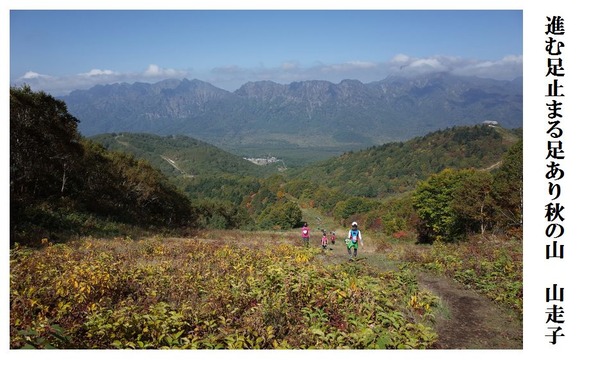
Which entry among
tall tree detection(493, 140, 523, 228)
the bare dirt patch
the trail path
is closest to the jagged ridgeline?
tall tree detection(493, 140, 523, 228)

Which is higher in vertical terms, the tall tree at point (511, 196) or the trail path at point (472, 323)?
the tall tree at point (511, 196)

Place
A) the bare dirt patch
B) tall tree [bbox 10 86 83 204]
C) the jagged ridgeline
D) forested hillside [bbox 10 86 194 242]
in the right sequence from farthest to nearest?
the jagged ridgeline
tall tree [bbox 10 86 83 204]
forested hillside [bbox 10 86 194 242]
the bare dirt patch

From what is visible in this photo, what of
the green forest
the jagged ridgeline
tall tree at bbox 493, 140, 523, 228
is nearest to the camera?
the green forest

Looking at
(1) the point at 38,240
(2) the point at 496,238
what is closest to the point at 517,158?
(2) the point at 496,238

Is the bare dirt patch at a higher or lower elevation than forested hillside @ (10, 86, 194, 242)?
lower

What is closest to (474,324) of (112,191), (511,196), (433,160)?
(511,196)

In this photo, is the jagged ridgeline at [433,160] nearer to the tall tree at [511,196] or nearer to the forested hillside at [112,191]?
the forested hillside at [112,191]

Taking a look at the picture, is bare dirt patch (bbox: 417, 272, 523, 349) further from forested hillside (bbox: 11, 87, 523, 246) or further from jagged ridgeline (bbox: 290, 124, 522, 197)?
jagged ridgeline (bbox: 290, 124, 522, 197)

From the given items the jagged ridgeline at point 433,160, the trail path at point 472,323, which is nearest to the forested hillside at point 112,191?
the trail path at point 472,323

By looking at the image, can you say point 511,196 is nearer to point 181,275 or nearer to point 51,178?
point 181,275

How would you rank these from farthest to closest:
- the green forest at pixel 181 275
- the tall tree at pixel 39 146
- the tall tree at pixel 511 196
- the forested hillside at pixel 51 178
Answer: the tall tree at pixel 511 196, the tall tree at pixel 39 146, the forested hillside at pixel 51 178, the green forest at pixel 181 275

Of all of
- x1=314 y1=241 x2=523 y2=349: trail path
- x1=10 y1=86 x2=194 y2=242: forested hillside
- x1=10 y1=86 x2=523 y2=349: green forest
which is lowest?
x1=314 y1=241 x2=523 y2=349: trail path
